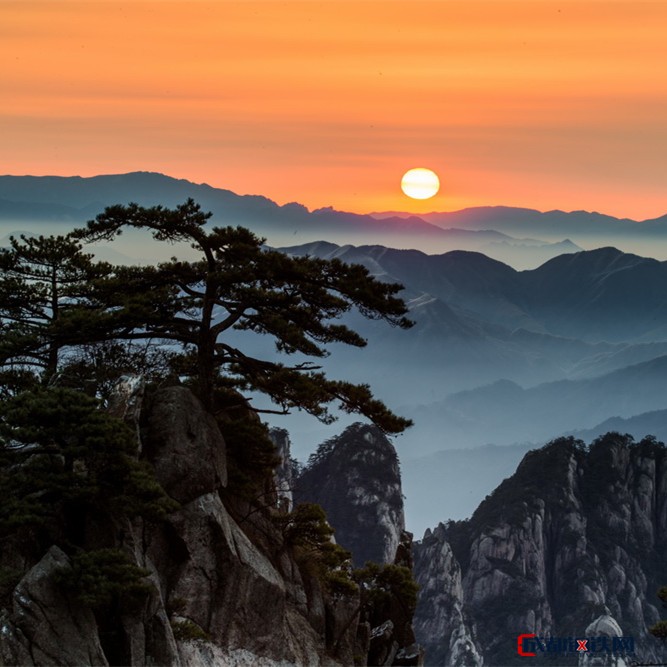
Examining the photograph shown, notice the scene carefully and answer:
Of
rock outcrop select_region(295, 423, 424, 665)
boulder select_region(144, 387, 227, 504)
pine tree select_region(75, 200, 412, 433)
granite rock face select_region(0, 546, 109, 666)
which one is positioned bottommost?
granite rock face select_region(0, 546, 109, 666)

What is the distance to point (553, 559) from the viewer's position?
134 meters

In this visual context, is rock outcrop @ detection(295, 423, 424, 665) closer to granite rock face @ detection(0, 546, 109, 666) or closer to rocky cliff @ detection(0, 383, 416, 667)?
rocky cliff @ detection(0, 383, 416, 667)

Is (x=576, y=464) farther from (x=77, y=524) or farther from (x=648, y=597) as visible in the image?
(x=77, y=524)

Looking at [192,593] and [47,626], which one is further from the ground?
[192,593]

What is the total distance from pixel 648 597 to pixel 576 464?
16.7 meters

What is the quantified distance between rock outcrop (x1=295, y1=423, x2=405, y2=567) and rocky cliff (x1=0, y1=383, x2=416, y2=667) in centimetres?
9324

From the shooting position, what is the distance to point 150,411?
1438 inches

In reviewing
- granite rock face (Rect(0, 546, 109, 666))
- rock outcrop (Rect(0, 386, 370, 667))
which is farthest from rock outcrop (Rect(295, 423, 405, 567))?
granite rock face (Rect(0, 546, 109, 666))

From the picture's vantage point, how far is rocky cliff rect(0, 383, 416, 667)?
29422 mm

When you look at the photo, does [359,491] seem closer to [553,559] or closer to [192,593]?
[553,559]

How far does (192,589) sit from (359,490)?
4065 inches

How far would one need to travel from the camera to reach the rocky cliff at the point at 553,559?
396 ft

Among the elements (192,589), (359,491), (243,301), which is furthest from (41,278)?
(359,491)

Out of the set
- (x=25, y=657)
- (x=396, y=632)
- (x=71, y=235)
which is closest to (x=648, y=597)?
(x=396, y=632)
